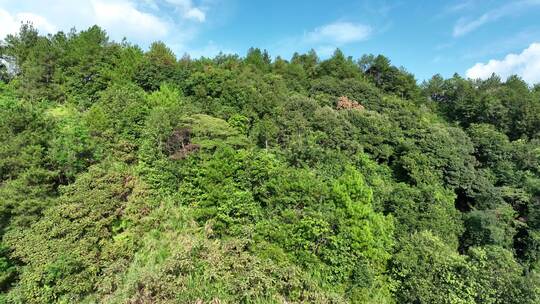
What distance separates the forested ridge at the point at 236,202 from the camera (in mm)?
14820

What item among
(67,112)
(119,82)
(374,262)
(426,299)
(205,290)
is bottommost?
(426,299)

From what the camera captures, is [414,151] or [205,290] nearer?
[205,290]

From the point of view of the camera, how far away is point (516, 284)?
57.6ft

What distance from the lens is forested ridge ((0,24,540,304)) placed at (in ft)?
48.6

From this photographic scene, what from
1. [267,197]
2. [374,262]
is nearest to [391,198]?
[374,262]

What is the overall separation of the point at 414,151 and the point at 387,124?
4.44 m

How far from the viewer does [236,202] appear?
17.1 metres

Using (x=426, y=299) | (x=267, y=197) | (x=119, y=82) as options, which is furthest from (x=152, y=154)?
(x=426, y=299)

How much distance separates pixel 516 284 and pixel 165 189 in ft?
63.0

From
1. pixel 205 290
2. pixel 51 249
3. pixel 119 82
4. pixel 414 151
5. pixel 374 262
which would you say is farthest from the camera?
pixel 119 82

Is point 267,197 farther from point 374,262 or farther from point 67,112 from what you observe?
point 67,112

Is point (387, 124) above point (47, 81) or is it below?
below

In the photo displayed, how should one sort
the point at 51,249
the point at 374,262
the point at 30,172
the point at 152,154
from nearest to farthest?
the point at 51,249, the point at 30,172, the point at 374,262, the point at 152,154

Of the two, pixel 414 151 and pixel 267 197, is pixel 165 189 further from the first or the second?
pixel 414 151
